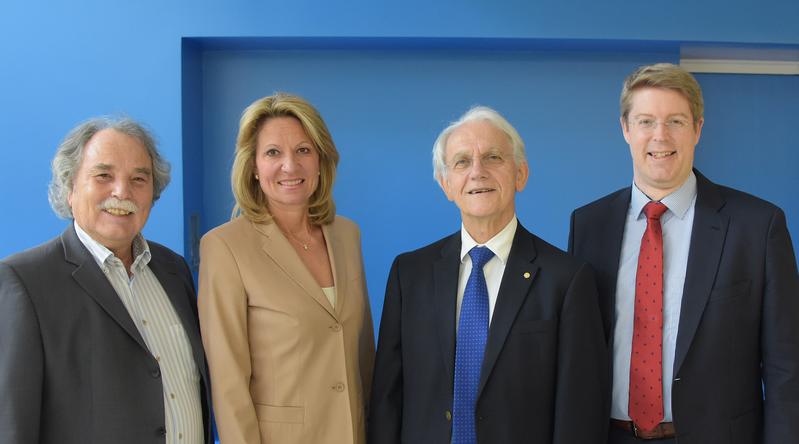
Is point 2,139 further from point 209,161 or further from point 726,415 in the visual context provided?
point 726,415

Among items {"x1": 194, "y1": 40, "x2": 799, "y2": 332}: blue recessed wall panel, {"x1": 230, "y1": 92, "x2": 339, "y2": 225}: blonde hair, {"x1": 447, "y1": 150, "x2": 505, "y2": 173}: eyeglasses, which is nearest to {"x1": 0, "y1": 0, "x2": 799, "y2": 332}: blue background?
{"x1": 194, "y1": 40, "x2": 799, "y2": 332}: blue recessed wall panel

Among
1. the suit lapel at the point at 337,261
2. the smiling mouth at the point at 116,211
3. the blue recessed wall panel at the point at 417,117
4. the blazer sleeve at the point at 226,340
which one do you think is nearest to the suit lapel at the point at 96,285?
the smiling mouth at the point at 116,211

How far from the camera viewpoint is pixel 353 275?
7.61 ft

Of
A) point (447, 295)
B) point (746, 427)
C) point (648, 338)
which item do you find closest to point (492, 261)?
point (447, 295)

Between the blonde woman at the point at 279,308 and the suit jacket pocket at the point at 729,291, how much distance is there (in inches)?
42.5

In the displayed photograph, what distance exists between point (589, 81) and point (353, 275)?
2.23 meters

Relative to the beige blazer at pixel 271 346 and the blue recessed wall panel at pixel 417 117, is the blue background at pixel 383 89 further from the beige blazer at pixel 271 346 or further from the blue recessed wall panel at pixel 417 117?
the beige blazer at pixel 271 346

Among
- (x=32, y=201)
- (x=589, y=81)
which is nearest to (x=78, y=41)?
(x=32, y=201)

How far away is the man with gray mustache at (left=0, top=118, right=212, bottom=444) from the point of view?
1698mm

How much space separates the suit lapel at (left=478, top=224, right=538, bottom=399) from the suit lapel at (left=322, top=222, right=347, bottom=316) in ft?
1.68

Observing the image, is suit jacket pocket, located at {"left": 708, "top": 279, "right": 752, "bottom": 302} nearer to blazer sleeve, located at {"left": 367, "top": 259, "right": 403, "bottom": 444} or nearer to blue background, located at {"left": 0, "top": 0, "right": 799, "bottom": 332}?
blazer sleeve, located at {"left": 367, "top": 259, "right": 403, "bottom": 444}

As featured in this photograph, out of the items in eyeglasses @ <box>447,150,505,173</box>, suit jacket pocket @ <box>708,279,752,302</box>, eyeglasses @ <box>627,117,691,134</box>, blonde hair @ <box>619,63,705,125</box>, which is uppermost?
blonde hair @ <box>619,63,705,125</box>

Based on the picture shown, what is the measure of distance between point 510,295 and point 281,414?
30.2 inches

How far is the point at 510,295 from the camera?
197 cm
